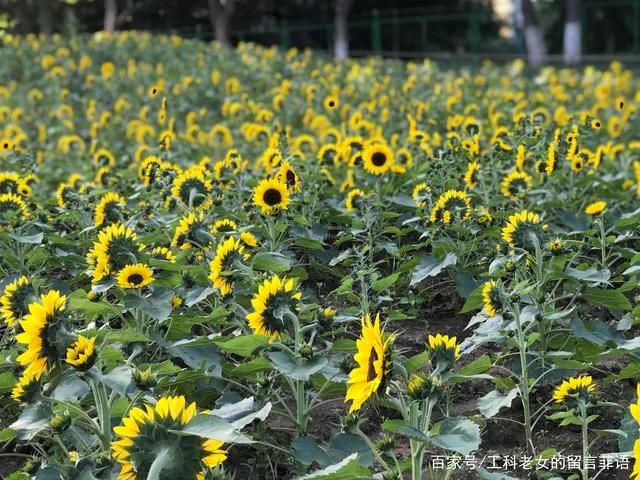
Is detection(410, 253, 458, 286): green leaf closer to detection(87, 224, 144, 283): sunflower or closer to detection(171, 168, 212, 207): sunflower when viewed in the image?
detection(171, 168, 212, 207): sunflower

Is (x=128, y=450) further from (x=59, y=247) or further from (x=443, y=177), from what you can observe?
(x=443, y=177)

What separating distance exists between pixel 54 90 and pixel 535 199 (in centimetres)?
865

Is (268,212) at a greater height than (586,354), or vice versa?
(268,212)

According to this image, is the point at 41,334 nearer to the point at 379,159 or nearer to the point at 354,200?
the point at 354,200

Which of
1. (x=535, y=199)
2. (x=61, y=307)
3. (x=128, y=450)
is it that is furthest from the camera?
(x=535, y=199)

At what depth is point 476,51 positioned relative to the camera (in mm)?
28344

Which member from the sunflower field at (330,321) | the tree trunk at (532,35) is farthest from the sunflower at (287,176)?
the tree trunk at (532,35)

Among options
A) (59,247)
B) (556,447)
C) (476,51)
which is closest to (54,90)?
(59,247)

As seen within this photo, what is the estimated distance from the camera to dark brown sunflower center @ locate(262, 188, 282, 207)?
3902 mm

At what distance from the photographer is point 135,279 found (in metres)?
3.01

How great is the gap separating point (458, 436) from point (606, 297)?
152cm

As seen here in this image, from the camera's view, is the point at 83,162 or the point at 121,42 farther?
the point at 121,42

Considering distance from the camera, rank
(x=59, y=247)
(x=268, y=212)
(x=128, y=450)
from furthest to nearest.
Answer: (x=59, y=247) → (x=268, y=212) → (x=128, y=450)

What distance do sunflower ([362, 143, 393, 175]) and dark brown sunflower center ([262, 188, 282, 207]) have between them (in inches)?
42.5
